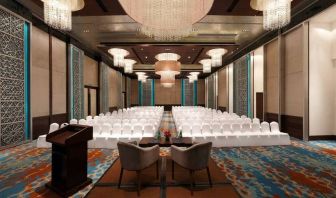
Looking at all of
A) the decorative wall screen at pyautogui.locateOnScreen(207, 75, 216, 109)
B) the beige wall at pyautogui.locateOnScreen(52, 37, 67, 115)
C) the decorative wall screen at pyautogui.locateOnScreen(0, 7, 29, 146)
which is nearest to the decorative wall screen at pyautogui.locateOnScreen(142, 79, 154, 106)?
the decorative wall screen at pyautogui.locateOnScreen(207, 75, 216, 109)

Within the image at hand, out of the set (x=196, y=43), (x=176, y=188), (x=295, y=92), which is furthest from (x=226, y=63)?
(x=176, y=188)

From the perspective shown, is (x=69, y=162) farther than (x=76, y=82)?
No

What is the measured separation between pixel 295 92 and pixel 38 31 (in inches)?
383

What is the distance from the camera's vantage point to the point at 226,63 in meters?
16.1

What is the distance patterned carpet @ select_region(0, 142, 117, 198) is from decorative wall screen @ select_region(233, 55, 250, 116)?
9.57 metres

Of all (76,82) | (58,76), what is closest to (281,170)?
(58,76)

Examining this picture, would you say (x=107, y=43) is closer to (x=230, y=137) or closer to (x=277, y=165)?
(x=230, y=137)

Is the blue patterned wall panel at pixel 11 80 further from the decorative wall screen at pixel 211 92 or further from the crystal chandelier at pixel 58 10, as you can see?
the decorative wall screen at pixel 211 92

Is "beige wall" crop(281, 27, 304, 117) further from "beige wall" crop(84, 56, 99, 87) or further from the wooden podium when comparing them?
"beige wall" crop(84, 56, 99, 87)

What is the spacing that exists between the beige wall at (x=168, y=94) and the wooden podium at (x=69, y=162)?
2309 centimetres

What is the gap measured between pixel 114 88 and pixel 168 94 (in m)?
9.55

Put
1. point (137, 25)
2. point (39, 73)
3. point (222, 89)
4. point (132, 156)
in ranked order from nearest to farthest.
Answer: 1. point (132, 156)
2. point (39, 73)
3. point (137, 25)
4. point (222, 89)

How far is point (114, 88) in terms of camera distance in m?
18.2

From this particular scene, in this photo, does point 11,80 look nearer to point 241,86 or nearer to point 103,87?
point 103,87
